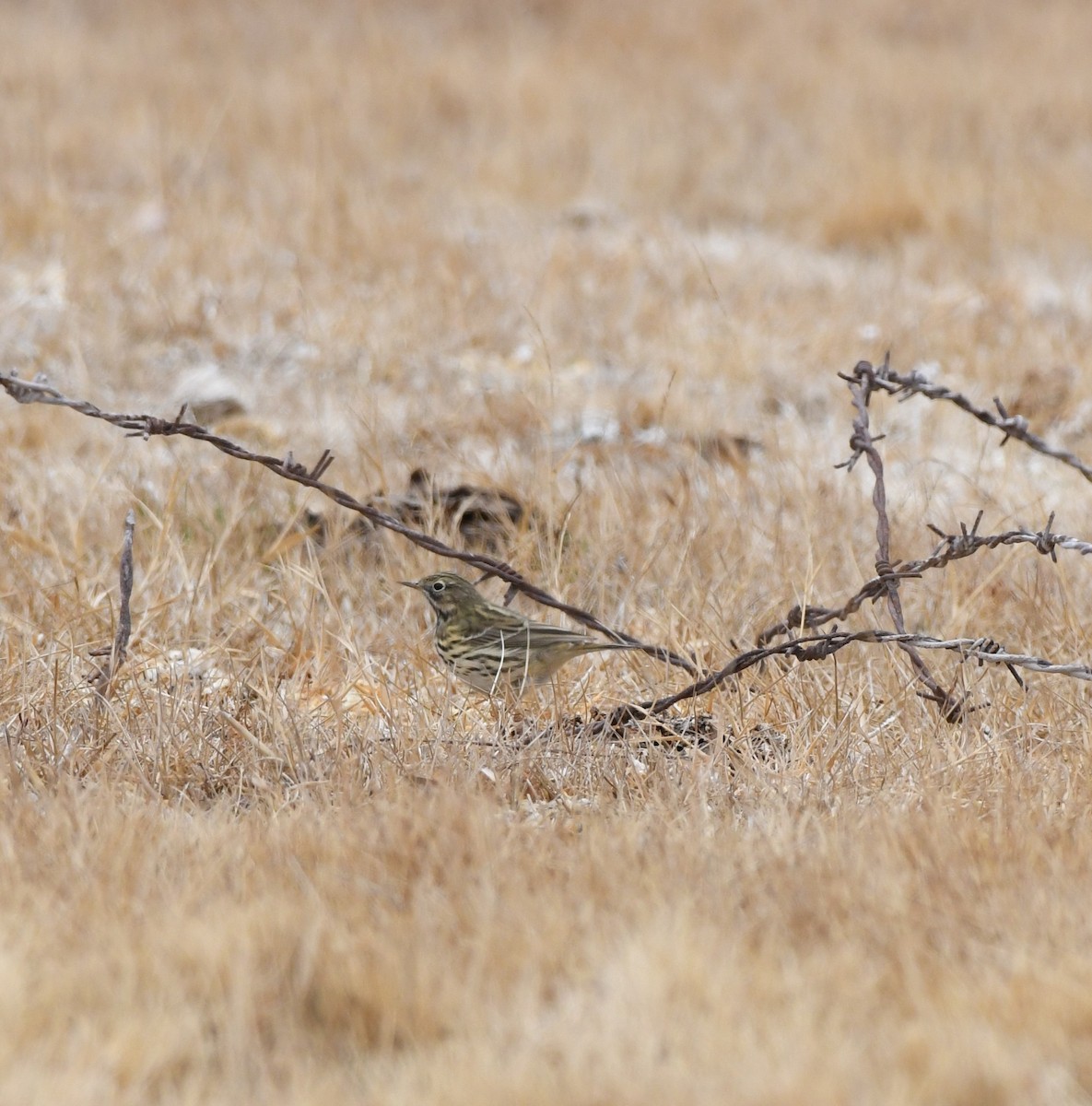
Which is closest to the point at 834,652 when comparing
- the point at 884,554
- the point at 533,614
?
the point at 884,554

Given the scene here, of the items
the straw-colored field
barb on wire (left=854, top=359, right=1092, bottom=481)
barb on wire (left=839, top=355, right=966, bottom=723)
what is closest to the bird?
the straw-colored field

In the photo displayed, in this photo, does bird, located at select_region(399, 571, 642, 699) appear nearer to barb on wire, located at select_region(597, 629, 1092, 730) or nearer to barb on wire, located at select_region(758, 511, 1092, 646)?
barb on wire, located at select_region(597, 629, 1092, 730)

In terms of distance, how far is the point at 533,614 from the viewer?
435 cm

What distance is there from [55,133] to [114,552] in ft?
19.4

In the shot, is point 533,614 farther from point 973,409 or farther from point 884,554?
point 973,409

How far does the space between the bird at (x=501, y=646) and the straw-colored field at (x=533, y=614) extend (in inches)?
3.1

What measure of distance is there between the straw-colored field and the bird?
79mm

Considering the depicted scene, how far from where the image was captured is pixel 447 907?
2160 millimetres

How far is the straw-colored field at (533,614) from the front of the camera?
192 centimetres

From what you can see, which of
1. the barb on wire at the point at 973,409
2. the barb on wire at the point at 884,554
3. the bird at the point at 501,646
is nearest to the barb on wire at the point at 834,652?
the barb on wire at the point at 884,554

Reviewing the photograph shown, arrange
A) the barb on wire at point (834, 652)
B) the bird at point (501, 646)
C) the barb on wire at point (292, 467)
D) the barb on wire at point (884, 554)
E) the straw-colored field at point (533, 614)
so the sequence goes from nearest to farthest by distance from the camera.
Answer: the straw-colored field at point (533, 614)
the barb on wire at point (834, 652)
the barb on wire at point (292, 467)
the barb on wire at point (884, 554)
the bird at point (501, 646)

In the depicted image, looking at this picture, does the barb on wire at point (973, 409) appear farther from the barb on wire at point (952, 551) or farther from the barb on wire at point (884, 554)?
the barb on wire at point (952, 551)

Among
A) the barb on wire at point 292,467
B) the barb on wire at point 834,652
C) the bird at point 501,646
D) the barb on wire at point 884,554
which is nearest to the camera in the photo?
the barb on wire at point 834,652

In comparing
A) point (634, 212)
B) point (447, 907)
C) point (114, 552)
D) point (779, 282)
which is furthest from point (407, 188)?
point (447, 907)
